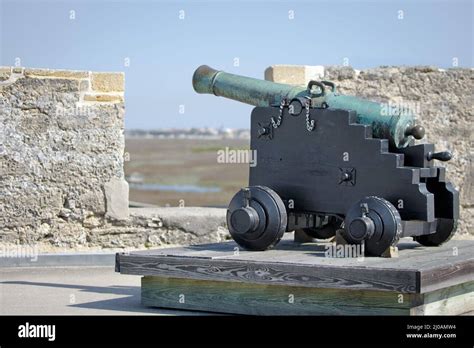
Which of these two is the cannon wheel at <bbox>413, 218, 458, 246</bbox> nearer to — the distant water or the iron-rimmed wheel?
the iron-rimmed wheel

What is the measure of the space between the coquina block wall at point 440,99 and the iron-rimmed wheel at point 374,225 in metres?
4.48

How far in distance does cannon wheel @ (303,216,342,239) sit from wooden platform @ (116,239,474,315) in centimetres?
33

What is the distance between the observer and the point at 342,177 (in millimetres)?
7410

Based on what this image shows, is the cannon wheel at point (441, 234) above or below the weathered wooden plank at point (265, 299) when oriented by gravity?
above

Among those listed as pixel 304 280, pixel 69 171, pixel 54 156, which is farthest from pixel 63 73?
pixel 304 280

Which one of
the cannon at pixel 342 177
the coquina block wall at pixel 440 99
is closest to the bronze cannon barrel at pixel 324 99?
the cannon at pixel 342 177

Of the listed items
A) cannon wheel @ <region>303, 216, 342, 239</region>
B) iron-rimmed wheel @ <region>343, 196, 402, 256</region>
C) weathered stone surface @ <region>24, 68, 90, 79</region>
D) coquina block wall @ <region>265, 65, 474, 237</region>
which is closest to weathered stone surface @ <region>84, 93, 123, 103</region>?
weathered stone surface @ <region>24, 68, 90, 79</region>

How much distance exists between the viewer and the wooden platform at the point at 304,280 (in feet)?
21.4

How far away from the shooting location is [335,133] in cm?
744

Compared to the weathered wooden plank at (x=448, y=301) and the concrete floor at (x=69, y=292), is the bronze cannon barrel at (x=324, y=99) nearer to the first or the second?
the weathered wooden plank at (x=448, y=301)

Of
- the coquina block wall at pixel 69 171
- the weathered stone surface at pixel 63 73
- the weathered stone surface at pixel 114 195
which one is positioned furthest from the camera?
the weathered stone surface at pixel 114 195

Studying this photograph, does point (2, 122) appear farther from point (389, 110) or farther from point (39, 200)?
point (389, 110)

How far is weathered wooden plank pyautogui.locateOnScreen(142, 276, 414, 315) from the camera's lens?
6.59 m

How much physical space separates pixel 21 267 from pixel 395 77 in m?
4.49
